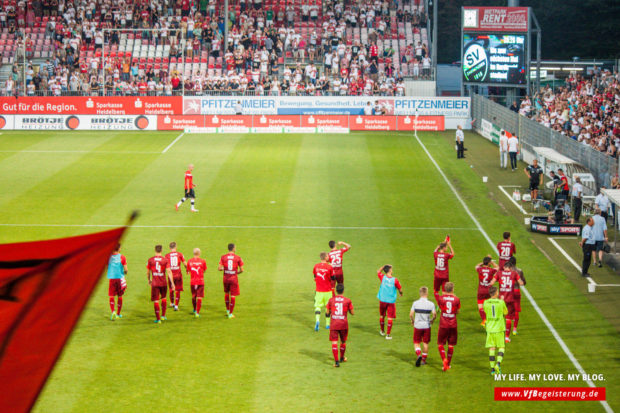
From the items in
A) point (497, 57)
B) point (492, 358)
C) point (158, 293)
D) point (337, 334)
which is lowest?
point (492, 358)

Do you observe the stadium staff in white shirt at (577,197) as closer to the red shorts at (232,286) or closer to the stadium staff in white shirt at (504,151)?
the stadium staff in white shirt at (504,151)

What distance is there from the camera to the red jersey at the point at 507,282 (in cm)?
1733

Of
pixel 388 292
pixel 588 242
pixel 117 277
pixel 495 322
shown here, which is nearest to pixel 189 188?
pixel 117 277

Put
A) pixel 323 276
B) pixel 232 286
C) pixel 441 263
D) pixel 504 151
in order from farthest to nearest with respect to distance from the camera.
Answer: pixel 504 151 → pixel 441 263 → pixel 232 286 → pixel 323 276

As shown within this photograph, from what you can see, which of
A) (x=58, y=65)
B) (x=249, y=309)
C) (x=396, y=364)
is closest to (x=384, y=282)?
(x=396, y=364)

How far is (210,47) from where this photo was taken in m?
61.8

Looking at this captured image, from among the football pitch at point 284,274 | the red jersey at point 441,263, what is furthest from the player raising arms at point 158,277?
the red jersey at point 441,263

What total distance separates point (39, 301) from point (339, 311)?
1199 cm

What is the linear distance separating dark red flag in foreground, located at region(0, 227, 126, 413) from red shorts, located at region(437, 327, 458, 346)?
12.3 metres

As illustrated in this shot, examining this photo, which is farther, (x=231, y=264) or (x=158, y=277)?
(x=231, y=264)

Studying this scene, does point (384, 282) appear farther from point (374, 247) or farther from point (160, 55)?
point (160, 55)

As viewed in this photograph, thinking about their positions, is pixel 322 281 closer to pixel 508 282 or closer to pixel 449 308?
pixel 449 308

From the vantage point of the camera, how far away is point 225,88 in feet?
179

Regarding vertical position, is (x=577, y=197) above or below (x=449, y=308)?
above
